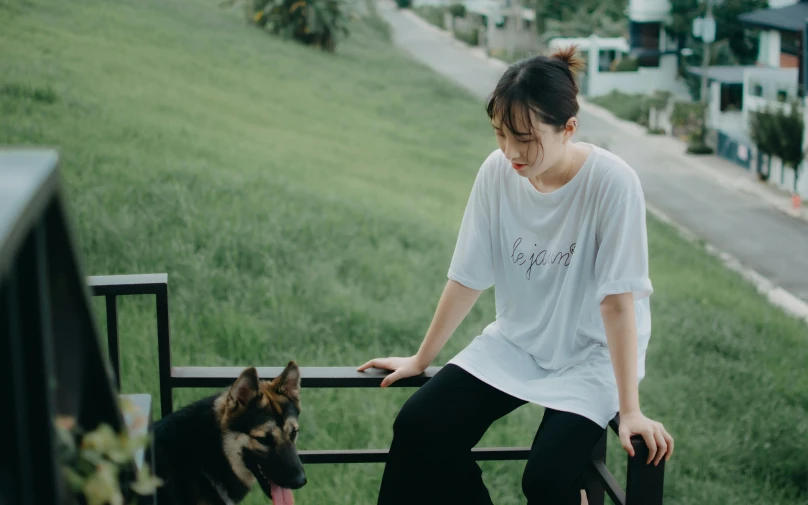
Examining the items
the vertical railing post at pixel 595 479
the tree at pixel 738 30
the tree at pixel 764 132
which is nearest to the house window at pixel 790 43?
the tree at pixel 764 132

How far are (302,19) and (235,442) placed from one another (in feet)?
103

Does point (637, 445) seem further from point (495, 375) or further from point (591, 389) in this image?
point (495, 375)

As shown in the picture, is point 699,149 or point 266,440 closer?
point 266,440

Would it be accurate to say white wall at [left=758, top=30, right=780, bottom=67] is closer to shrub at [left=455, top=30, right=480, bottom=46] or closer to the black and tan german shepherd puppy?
shrub at [left=455, top=30, right=480, bottom=46]

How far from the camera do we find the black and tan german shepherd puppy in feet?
9.45

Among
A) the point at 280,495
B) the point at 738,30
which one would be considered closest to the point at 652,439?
the point at 280,495

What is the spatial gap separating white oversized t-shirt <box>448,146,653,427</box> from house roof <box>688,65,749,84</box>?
123 feet

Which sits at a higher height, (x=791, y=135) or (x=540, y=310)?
(x=540, y=310)

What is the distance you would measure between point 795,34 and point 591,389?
118ft

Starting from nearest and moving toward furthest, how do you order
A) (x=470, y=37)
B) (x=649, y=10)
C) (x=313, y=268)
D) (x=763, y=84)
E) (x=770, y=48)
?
(x=313, y=268) → (x=763, y=84) → (x=770, y=48) → (x=649, y=10) → (x=470, y=37)

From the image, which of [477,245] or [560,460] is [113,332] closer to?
[477,245]

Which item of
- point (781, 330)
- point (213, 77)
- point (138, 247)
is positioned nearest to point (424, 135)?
point (213, 77)

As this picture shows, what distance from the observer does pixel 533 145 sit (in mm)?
2658

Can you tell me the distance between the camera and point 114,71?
16406 millimetres
